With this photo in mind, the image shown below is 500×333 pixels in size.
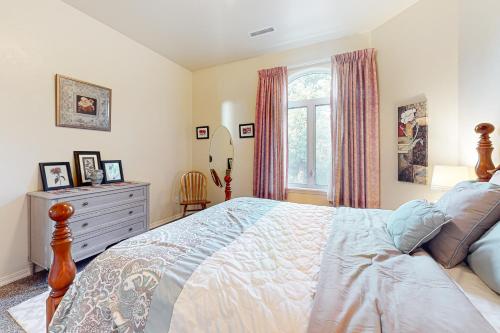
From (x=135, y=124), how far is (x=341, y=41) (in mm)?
3062

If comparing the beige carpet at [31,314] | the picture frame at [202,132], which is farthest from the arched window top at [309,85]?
the beige carpet at [31,314]

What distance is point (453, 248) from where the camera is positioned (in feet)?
3.22

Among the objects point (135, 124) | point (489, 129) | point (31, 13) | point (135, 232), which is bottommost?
point (135, 232)

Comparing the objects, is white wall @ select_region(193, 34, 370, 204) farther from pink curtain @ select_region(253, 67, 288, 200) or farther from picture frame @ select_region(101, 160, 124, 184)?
picture frame @ select_region(101, 160, 124, 184)

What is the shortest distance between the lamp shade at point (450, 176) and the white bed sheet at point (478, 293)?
115 cm

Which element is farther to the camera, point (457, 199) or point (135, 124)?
point (135, 124)

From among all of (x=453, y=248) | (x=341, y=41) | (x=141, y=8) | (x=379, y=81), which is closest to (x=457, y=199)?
(x=453, y=248)

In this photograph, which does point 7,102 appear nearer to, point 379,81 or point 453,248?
point 453,248

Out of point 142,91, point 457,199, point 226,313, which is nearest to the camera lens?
point 226,313

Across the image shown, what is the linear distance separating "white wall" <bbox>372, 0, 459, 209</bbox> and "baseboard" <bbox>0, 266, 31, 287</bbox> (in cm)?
389

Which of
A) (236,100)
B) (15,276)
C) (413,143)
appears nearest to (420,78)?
(413,143)

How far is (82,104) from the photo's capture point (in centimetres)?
248

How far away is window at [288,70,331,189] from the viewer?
3.14m

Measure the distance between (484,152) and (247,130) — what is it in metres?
2.67
